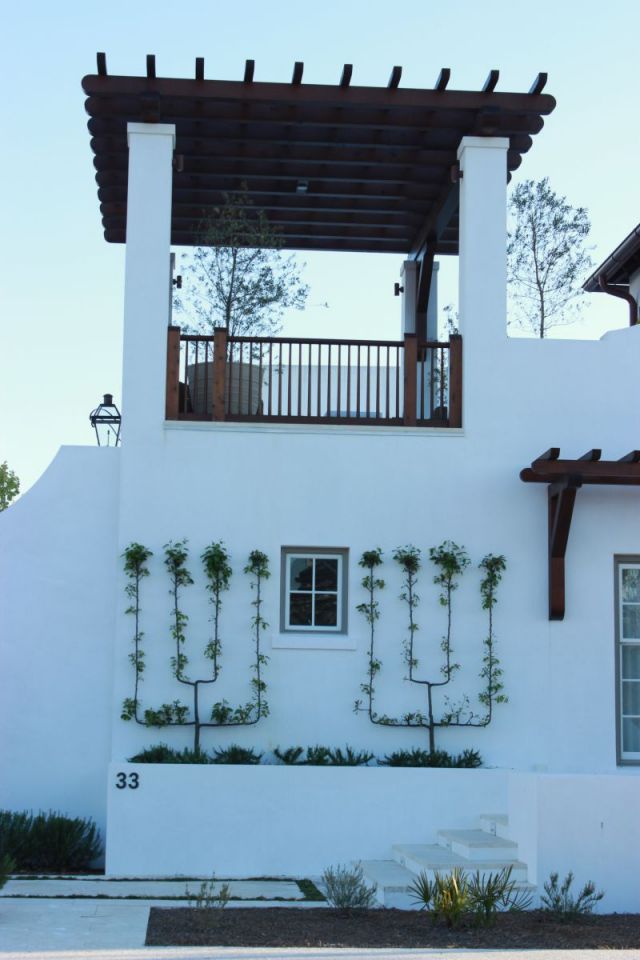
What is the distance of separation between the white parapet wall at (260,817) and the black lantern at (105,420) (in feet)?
13.0

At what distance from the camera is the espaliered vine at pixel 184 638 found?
1260cm

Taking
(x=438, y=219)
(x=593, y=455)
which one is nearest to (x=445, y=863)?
(x=593, y=455)

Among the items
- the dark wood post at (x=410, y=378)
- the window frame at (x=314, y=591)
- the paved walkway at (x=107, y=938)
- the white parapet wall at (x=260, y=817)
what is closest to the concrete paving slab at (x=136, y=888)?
the paved walkway at (x=107, y=938)

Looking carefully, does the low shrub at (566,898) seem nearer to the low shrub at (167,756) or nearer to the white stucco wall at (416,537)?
the white stucco wall at (416,537)

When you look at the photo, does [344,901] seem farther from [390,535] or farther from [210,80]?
[210,80]

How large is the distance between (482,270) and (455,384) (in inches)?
45.9

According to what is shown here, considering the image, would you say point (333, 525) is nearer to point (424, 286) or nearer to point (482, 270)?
point (482, 270)

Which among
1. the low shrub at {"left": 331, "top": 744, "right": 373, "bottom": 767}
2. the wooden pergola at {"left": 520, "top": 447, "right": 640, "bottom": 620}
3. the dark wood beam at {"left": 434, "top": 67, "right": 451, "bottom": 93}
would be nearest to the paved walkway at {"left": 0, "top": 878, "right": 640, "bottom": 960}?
the low shrub at {"left": 331, "top": 744, "right": 373, "bottom": 767}

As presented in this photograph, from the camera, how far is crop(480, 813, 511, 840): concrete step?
11.3 metres

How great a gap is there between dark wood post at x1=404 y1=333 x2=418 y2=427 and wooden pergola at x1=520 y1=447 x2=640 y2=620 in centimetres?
122

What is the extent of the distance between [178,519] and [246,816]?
2859 millimetres

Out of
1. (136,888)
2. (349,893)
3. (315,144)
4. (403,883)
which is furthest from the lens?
(315,144)

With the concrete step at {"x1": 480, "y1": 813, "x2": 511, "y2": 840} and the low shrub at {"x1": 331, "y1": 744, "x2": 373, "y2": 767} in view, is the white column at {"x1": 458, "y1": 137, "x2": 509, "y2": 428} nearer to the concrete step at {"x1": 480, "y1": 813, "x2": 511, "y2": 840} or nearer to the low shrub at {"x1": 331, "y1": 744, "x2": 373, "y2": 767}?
the low shrub at {"x1": 331, "y1": 744, "x2": 373, "y2": 767}

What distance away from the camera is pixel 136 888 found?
11008mm
